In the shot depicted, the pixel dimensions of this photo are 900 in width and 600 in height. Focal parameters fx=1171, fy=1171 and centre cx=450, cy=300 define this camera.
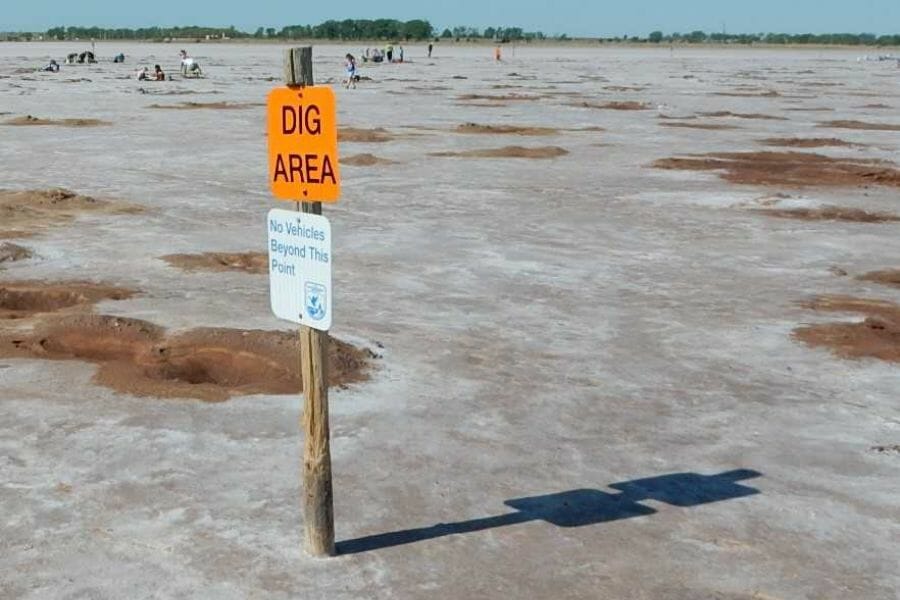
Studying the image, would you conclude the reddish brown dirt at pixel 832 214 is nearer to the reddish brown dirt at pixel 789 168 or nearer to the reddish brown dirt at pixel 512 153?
the reddish brown dirt at pixel 789 168

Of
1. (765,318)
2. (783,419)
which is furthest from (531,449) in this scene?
(765,318)

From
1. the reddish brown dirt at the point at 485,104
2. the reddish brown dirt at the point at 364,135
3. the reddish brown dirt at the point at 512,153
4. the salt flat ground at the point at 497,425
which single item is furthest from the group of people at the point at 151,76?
the salt flat ground at the point at 497,425

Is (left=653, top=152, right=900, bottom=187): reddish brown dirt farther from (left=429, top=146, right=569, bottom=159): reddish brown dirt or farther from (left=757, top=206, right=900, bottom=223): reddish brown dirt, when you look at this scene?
(left=757, top=206, right=900, bottom=223): reddish brown dirt

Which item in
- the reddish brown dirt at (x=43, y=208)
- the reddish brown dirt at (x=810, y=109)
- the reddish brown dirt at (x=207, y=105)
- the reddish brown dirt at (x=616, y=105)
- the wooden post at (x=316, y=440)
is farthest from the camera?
the reddish brown dirt at (x=810, y=109)

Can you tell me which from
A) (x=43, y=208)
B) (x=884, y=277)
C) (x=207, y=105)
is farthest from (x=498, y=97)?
(x=884, y=277)

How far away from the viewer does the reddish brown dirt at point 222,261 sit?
12.0 metres

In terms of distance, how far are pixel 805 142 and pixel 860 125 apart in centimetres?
706

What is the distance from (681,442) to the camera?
7.29 meters

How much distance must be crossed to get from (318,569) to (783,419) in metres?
3.75

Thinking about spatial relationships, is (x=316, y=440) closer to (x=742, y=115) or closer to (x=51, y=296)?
(x=51, y=296)

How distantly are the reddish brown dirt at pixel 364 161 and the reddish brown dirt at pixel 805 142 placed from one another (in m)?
10.1

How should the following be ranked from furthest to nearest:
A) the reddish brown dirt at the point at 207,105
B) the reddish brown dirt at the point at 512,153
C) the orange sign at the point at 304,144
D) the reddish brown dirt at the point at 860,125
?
the reddish brown dirt at the point at 207,105 < the reddish brown dirt at the point at 860,125 < the reddish brown dirt at the point at 512,153 < the orange sign at the point at 304,144

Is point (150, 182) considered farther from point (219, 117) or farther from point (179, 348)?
point (219, 117)

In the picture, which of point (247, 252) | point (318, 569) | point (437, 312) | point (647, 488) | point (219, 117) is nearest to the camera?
point (318, 569)
